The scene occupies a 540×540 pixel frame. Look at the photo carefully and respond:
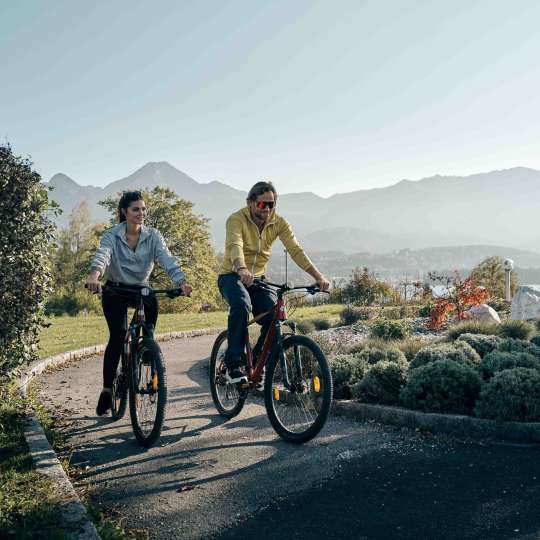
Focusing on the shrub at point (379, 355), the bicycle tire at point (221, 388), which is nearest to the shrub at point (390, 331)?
the shrub at point (379, 355)

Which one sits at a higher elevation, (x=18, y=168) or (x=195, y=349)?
(x=18, y=168)

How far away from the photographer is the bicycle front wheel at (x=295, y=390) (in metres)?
4.71

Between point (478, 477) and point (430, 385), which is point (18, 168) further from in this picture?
point (478, 477)

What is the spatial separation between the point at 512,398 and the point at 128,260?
3.61m

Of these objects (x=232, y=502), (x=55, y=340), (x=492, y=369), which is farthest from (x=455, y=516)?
(x=55, y=340)

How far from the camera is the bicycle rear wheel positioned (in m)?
4.75

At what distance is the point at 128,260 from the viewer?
214 inches

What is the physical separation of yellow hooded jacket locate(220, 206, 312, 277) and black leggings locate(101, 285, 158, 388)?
0.77 metres

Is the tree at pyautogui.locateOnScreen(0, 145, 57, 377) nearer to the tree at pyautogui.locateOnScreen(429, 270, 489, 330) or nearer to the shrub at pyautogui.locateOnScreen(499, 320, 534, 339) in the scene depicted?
the shrub at pyautogui.locateOnScreen(499, 320, 534, 339)

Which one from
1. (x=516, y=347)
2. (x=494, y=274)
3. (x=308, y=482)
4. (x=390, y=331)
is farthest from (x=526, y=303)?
(x=494, y=274)

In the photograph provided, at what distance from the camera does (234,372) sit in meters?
5.36

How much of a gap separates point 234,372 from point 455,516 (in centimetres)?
247

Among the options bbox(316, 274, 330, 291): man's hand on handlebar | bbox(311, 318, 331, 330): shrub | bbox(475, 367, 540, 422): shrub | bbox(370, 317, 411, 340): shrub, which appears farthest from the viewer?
bbox(311, 318, 331, 330): shrub

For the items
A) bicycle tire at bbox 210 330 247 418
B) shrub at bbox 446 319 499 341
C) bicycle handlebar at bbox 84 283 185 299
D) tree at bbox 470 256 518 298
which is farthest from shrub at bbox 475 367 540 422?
tree at bbox 470 256 518 298
